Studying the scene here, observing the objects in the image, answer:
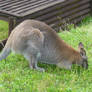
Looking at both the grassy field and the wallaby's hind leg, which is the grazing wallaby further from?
the grassy field

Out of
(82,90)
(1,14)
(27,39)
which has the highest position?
(1,14)

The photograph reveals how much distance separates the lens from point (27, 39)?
6750mm

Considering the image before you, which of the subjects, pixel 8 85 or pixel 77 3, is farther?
pixel 77 3

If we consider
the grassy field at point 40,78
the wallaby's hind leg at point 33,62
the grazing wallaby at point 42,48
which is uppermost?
the grazing wallaby at point 42,48

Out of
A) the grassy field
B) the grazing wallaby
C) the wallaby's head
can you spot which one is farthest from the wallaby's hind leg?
the wallaby's head

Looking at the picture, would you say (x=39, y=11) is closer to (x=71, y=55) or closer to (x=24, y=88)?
(x=71, y=55)

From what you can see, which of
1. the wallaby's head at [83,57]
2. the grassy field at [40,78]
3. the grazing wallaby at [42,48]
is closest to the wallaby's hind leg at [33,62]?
the grazing wallaby at [42,48]

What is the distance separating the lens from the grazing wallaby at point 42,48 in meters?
6.80

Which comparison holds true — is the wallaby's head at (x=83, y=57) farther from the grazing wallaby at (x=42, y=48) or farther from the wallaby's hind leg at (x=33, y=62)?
the wallaby's hind leg at (x=33, y=62)

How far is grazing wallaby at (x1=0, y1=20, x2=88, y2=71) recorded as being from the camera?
268 inches

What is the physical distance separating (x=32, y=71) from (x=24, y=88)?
1149 mm

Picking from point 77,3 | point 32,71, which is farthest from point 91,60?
point 77,3

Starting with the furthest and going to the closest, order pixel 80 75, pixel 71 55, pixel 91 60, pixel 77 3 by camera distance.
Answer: pixel 77 3 → pixel 91 60 → pixel 71 55 → pixel 80 75

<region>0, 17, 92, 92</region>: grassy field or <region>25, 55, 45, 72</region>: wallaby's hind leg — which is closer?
<region>0, 17, 92, 92</region>: grassy field
